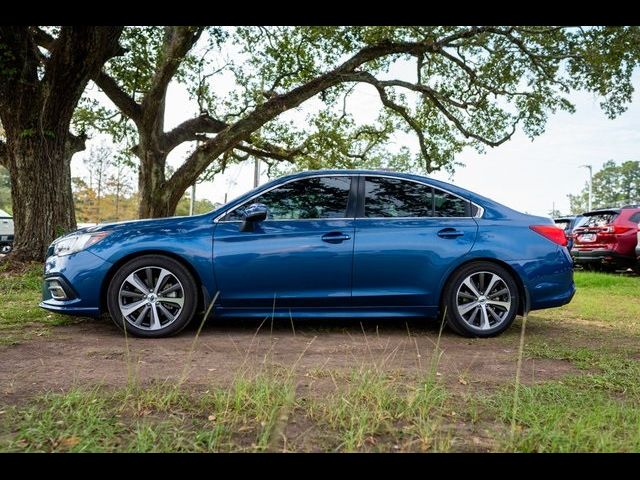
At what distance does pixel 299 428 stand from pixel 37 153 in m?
9.61

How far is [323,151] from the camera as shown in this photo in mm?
18938

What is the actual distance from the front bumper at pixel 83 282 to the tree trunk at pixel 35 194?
19.4ft

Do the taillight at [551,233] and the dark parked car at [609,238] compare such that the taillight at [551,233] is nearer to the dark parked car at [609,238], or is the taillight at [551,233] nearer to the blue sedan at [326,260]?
the blue sedan at [326,260]

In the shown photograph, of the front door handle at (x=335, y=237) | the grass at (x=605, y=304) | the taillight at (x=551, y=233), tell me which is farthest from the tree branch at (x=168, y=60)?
the taillight at (x=551, y=233)

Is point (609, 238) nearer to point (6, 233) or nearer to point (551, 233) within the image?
point (551, 233)

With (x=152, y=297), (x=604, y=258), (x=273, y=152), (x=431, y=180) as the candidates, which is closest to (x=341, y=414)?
(x=152, y=297)

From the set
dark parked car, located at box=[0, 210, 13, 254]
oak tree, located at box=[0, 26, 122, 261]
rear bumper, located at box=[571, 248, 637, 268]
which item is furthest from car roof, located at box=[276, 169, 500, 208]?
dark parked car, located at box=[0, 210, 13, 254]

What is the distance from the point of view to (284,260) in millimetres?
5039

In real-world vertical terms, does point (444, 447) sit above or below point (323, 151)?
below

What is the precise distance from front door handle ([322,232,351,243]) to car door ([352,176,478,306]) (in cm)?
11

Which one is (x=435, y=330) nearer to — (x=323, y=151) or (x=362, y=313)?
(x=362, y=313)

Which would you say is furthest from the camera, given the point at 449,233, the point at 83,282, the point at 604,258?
the point at 604,258

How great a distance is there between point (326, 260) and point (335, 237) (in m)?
0.23

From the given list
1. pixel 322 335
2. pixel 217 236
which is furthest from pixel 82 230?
pixel 322 335
